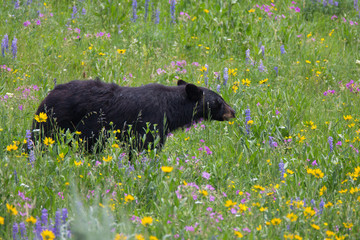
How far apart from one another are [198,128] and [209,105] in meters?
0.34

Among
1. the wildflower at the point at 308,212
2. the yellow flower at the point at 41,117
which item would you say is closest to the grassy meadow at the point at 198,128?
the wildflower at the point at 308,212

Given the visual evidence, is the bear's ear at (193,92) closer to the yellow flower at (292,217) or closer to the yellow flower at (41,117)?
the yellow flower at (41,117)

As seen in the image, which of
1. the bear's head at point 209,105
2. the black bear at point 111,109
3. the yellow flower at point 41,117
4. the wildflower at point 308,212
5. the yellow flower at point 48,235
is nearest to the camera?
the yellow flower at point 48,235

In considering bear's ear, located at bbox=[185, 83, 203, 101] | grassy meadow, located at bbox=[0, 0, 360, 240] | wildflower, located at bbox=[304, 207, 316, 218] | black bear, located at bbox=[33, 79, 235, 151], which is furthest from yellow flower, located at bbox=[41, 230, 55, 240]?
bear's ear, located at bbox=[185, 83, 203, 101]

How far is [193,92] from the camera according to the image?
20.6ft

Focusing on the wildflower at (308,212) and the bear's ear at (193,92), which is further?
the bear's ear at (193,92)

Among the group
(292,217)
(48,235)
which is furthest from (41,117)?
(292,217)

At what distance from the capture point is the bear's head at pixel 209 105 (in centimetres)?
633

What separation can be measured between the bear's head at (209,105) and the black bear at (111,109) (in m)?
0.07

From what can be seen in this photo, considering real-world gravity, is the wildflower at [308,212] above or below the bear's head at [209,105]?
below

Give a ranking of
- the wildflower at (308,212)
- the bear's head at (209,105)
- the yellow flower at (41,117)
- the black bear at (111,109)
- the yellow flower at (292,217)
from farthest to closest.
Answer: the bear's head at (209,105) < the black bear at (111,109) < the yellow flower at (41,117) < the wildflower at (308,212) < the yellow flower at (292,217)

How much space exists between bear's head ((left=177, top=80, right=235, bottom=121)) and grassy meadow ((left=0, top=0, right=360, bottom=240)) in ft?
0.76

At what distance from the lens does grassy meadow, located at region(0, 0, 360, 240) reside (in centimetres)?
401

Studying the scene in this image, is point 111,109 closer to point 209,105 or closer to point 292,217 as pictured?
point 209,105
